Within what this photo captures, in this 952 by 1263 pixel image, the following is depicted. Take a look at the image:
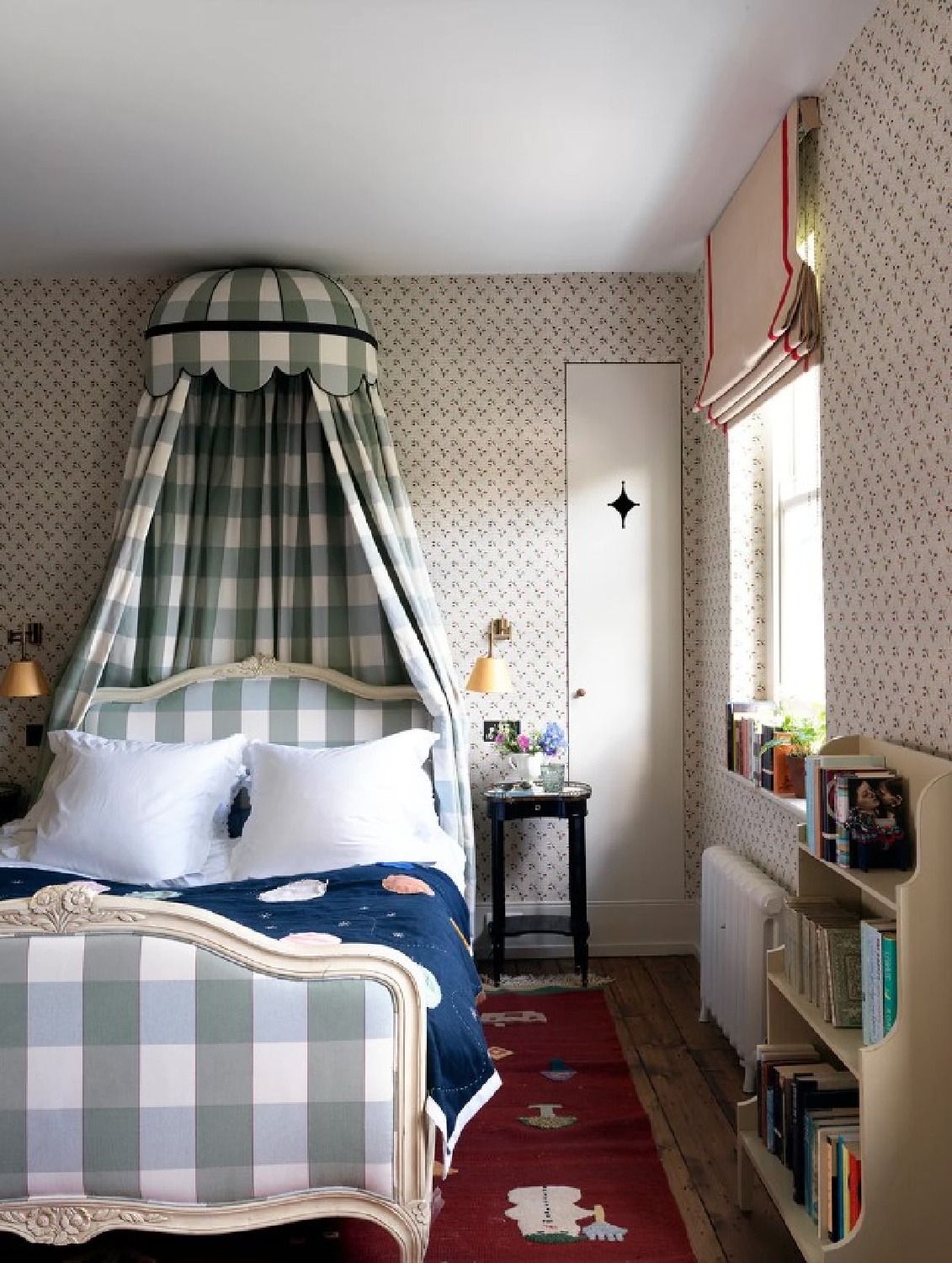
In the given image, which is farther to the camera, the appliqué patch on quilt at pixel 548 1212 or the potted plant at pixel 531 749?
the potted plant at pixel 531 749

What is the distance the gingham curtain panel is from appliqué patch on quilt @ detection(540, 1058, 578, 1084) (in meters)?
0.90

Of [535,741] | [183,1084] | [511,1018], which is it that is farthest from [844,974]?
[535,741]

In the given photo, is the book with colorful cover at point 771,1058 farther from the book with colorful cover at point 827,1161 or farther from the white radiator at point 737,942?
the white radiator at point 737,942

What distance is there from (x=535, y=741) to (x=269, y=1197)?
2.55 meters

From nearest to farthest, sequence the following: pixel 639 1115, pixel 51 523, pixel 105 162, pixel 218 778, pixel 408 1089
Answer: pixel 408 1089 < pixel 639 1115 < pixel 105 162 < pixel 218 778 < pixel 51 523

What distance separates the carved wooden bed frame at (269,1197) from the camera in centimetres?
228

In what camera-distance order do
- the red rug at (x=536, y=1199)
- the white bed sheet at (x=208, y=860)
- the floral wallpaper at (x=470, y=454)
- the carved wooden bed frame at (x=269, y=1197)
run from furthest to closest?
the floral wallpaper at (x=470, y=454)
the white bed sheet at (x=208, y=860)
the red rug at (x=536, y=1199)
the carved wooden bed frame at (x=269, y=1197)

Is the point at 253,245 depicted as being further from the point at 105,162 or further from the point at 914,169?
the point at 914,169

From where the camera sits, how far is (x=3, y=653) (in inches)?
185

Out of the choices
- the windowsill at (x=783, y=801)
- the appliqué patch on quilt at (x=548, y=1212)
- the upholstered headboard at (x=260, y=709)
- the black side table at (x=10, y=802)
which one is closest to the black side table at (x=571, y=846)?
the upholstered headboard at (x=260, y=709)

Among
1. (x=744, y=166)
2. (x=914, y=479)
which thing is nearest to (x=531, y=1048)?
(x=914, y=479)

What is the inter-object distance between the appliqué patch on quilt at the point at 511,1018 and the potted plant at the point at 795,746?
1311 millimetres

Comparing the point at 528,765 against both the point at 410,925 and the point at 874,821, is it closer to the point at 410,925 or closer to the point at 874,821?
the point at 410,925

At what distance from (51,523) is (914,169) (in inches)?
144
